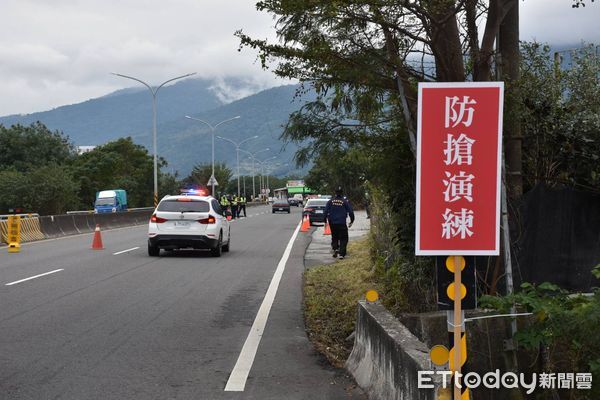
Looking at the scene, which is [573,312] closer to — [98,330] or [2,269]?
[98,330]

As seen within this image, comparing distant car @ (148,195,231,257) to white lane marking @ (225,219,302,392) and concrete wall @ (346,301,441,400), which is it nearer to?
white lane marking @ (225,219,302,392)

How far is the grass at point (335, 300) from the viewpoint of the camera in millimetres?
8570

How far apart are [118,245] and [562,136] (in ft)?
53.4

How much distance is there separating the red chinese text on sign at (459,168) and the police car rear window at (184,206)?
15013 millimetres

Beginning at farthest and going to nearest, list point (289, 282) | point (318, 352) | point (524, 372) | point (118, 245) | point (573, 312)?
point (118, 245) → point (289, 282) → point (318, 352) → point (524, 372) → point (573, 312)

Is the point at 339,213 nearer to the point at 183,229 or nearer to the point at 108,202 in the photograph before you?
the point at 183,229

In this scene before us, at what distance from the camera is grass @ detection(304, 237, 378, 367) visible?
8.57 meters

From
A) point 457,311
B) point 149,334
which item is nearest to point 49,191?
point 149,334

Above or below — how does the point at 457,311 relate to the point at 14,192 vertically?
below

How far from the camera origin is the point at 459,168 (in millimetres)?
4445

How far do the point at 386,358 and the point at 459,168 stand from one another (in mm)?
2030

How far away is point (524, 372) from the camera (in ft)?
20.5

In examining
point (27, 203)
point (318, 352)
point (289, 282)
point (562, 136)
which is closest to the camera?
point (318, 352)

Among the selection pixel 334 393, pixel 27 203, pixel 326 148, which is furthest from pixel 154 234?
pixel 27 203
